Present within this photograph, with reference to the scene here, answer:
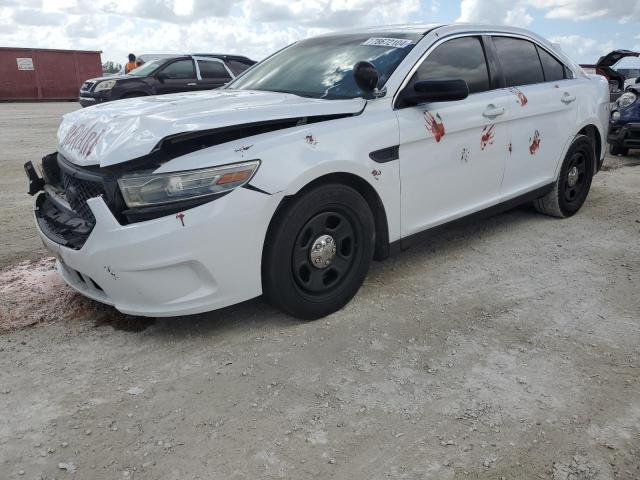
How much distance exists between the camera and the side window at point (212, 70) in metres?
12.2

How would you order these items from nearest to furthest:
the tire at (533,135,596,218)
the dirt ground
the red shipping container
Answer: the dirt ground, the tire at (533,135,596,218), the red shipping container

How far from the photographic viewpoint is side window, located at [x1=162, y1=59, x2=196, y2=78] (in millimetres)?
12156

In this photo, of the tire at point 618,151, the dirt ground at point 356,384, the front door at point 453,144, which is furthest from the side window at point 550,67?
the tire at point 618,151

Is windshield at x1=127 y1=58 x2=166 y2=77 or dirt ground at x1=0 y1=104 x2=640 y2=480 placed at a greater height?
windshield at x1=127 y1=58 x2=166 y2=77

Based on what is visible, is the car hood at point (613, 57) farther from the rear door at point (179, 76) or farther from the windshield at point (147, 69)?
the windshield at point (147, 69)

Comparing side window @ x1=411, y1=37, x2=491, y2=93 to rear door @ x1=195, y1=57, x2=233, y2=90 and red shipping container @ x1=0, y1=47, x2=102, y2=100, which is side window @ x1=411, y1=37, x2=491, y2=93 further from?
red shipping container @ x1=0, y1=47, x2=102, y2=100

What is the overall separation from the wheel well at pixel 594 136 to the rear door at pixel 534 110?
33 centimetres

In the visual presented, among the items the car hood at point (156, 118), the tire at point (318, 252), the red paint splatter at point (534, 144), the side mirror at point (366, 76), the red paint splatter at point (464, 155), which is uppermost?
the side mirror at point (366, 76)

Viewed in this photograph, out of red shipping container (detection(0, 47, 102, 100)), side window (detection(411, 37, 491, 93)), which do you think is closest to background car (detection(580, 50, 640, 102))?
side window (detection(411, 37, 491, 93))

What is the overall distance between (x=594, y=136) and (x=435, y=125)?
242cm

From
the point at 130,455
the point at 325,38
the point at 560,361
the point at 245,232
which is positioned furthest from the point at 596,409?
the point at 325,38

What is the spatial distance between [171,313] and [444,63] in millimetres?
2346

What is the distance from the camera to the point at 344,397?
2.43 metres

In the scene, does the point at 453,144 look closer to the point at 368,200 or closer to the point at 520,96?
the point at 368,200
